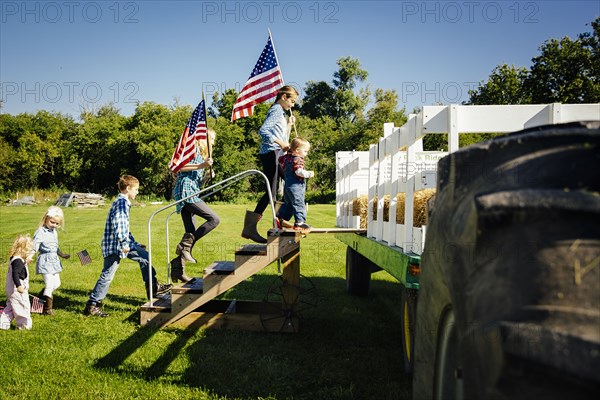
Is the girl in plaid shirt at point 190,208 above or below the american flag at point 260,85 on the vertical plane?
below

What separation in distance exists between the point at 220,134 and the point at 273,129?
43.5 meters

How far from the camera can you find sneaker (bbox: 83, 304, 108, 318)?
6605 millimetres

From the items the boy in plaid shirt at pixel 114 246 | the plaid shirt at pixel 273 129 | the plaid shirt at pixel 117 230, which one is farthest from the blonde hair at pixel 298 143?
the plaid shirt at pixel 117 230

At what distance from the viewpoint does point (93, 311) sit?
6621 mm

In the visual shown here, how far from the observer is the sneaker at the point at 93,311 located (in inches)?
260

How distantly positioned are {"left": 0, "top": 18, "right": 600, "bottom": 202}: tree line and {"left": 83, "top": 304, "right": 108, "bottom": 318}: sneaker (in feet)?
102

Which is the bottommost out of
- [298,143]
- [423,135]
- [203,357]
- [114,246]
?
[203,357]

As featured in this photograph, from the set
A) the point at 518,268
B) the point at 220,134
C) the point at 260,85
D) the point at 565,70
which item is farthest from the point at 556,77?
the point at 518,268

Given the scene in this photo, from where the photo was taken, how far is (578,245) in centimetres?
110

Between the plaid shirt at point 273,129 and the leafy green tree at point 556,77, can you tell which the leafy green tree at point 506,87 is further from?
the plaid shirt at point 273,129

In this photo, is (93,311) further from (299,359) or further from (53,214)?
(299,359)

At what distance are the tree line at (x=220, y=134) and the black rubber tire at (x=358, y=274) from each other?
28539 mm

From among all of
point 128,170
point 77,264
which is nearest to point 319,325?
point 77,264

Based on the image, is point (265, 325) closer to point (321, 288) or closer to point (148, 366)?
point (148, 366)
